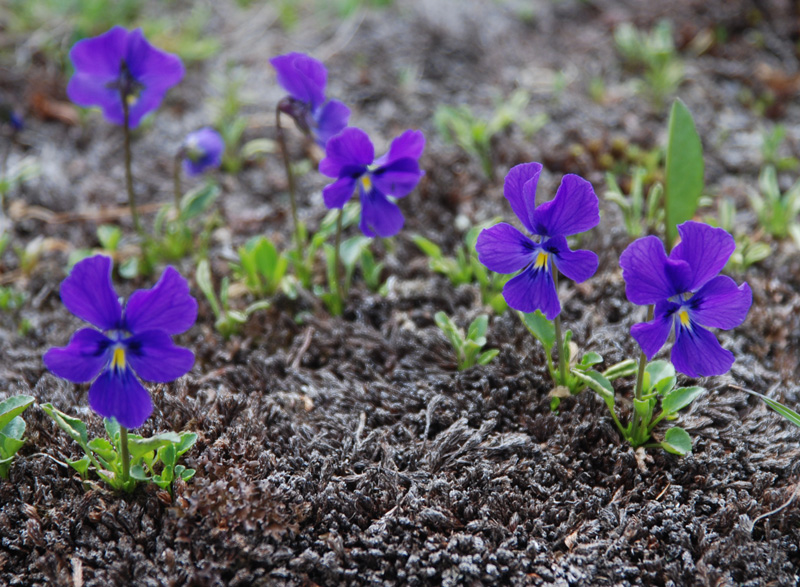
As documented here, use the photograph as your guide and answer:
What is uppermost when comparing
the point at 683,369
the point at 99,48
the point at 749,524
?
the point at 99,48

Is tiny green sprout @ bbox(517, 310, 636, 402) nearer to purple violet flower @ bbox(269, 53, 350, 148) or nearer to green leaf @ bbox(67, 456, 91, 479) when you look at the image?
purple violet flower @ bbox(269, 53, 350, 148)

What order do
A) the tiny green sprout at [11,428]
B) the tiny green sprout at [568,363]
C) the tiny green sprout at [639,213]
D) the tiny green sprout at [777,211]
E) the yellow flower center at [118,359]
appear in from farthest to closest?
the tiny green sprout at [777,211] < the tiny green sprout at [639,213] < the tiny green sprout at [568,363] < the tiny green sprout at [11,428] < the yellow flower center at [118,359]

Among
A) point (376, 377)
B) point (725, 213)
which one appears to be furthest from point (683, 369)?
point (725, 213)

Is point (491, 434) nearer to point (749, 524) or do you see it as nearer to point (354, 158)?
point (749, 524)

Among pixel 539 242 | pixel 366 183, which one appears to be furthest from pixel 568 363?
pixel 366 183

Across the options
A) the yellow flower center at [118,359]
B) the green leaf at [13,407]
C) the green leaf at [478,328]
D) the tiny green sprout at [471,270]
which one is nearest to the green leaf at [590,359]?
the green leaf at [478,328]

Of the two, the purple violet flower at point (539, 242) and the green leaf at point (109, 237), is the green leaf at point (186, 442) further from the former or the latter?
the green leaf at point (109, 237)

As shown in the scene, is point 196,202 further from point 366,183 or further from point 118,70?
point 366,183
